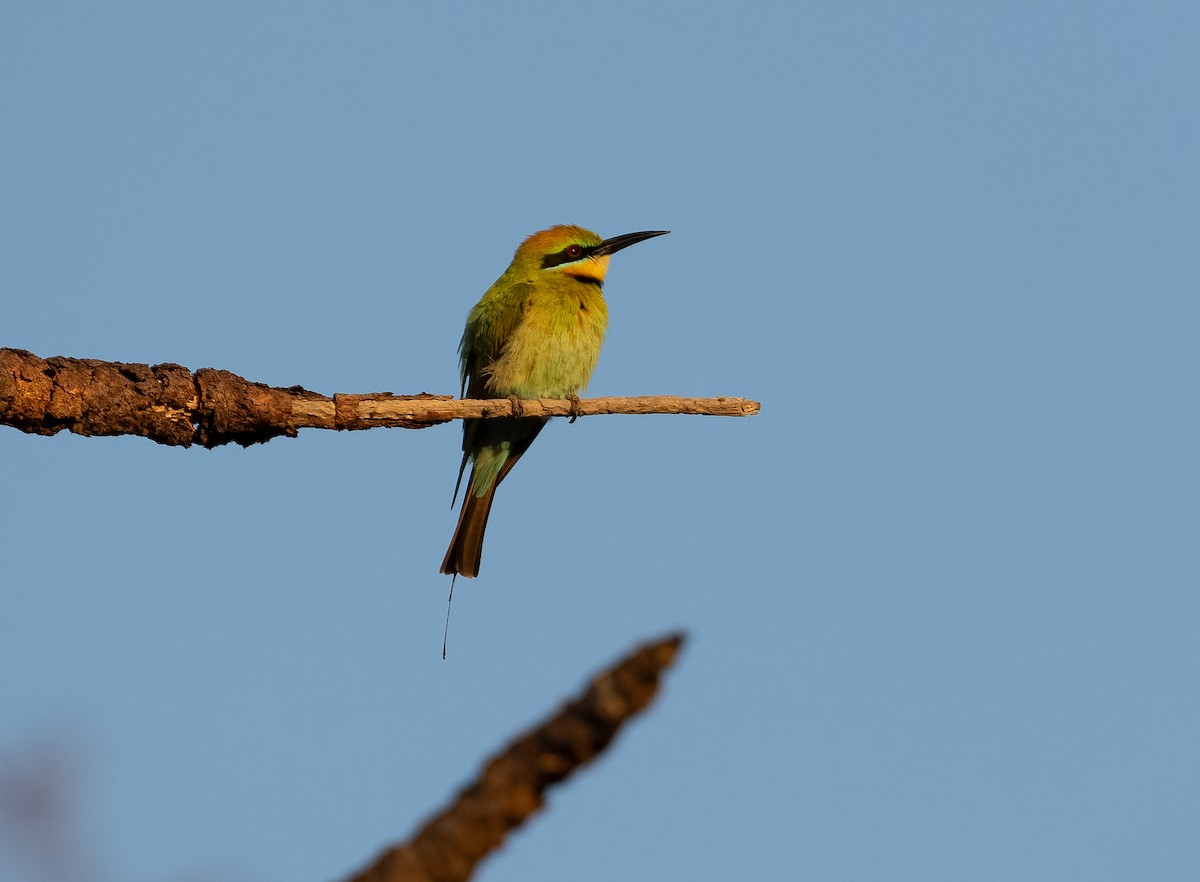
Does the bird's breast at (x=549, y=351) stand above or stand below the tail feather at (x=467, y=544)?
above

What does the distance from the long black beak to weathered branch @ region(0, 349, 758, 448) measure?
2.96 m

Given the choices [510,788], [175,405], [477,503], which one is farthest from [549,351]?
[510,788]

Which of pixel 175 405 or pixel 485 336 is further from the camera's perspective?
pixel 485 336

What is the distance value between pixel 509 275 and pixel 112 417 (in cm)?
390

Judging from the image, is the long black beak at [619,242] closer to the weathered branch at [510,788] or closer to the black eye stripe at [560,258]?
the black eye stripe at [560,258]

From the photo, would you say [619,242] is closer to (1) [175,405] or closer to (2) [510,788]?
(1) [175,405]

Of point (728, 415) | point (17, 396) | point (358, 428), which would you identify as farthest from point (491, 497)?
point (17, 396)

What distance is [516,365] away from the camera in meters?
6.48

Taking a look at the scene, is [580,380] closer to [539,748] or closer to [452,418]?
[452,418]

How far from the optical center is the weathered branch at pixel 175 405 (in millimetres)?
3387

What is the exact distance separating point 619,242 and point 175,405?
4059 mm

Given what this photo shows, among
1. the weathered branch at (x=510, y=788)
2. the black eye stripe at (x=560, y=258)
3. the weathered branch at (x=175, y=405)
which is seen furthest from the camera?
the black eye stripe at (x=560, y=258)

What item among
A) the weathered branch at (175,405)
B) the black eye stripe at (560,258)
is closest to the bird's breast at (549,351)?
the black eye stripe at (560,258)

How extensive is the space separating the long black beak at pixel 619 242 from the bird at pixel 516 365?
404 millimetres
